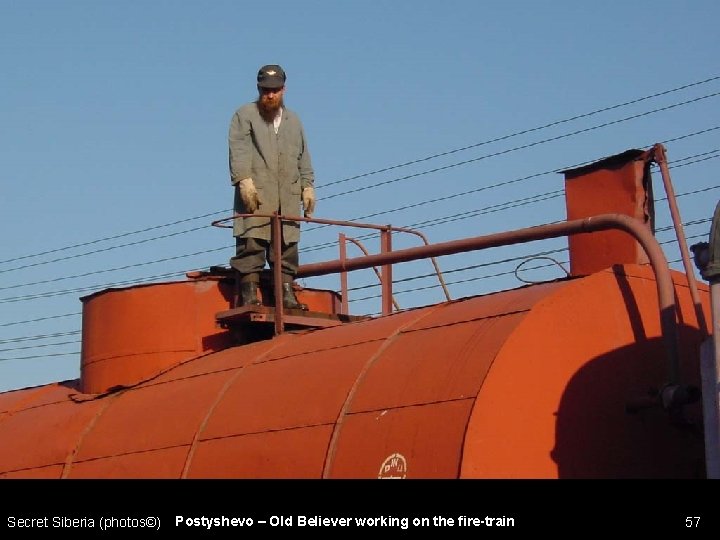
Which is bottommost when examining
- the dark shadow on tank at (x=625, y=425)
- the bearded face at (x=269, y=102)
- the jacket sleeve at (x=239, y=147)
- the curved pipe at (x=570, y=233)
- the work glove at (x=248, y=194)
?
the dark shadow on tank at (x=625, y=425)

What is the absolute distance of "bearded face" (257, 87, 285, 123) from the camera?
11.9 m

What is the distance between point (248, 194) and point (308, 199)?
32.3 inches

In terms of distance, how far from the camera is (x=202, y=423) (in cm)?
960

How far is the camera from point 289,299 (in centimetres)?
1161

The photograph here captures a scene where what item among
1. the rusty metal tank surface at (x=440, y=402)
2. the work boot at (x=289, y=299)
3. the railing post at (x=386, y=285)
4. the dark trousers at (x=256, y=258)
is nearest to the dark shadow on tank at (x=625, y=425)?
the rusty metal tank surface at (x=440, y=402)

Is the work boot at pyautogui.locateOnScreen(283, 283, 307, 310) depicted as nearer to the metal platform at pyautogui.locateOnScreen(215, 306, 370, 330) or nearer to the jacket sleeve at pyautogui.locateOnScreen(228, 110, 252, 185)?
the metal platform at pyautogui.locateOnScreen(215, 306, 370, 330)

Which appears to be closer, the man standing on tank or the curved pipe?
the curved pipe

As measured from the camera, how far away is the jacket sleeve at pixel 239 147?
1182 centimetres

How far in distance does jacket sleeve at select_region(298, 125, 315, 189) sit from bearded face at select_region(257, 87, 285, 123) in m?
0.40

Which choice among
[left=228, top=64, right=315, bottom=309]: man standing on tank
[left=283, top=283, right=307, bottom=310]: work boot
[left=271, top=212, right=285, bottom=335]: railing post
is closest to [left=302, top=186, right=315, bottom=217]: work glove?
[left=228, top=64, right=315, bottom=309]: man standing on tank

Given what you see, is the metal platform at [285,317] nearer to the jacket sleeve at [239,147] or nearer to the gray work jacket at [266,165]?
the gray work jacket at [266,165]
